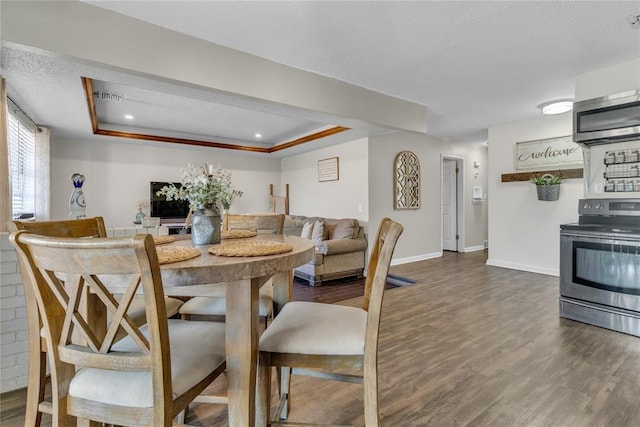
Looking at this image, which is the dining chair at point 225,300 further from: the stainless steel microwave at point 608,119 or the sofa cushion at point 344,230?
the stainless steel microwave at point 608,119

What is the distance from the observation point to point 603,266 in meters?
2.69

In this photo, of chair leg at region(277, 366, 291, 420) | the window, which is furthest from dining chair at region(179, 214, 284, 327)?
the window

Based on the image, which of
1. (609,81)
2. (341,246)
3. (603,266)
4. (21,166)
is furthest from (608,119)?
(21,166)

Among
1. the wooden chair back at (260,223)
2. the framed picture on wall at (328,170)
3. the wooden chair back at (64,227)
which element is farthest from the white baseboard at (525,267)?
the wooden chair back at (64,227)

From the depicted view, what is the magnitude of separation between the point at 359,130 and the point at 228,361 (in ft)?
12.5

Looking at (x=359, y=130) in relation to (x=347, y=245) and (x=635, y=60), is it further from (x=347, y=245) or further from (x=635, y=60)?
(x=635, y=60)

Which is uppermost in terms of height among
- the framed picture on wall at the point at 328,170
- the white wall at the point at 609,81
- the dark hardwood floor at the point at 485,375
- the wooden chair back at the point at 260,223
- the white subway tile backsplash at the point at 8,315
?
the white wall at the point at 609,81

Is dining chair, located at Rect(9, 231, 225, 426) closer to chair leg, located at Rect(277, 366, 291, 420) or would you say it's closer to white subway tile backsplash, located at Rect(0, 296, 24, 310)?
chair leg, located at Rect(277, 366, 291, 420)

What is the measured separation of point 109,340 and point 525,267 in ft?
18.2

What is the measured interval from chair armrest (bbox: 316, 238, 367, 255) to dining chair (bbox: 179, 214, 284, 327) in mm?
2019

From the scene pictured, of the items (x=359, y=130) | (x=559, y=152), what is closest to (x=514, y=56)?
(x=359, y=130)

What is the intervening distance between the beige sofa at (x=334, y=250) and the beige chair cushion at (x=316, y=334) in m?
2.80

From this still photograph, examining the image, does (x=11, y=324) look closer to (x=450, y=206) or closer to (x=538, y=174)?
(x=538, y=174)

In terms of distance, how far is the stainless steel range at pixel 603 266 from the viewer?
2527 millimetres
